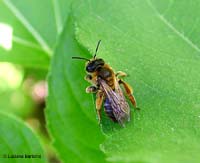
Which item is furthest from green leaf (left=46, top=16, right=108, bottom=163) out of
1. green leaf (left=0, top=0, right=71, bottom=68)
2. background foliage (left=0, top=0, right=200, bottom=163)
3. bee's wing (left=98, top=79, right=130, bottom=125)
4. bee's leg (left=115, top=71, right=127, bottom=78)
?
green leaf (left=0, top=0, right=71, bottom=68)

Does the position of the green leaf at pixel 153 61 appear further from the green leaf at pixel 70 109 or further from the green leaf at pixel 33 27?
the green leaf at pixel 33 27

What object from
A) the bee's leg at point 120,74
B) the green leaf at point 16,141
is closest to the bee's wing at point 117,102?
the bee's leg at point 120,74

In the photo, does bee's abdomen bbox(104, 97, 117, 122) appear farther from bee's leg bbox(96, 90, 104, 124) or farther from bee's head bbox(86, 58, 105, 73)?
bee's head bbox(86, 58, 105, 73)

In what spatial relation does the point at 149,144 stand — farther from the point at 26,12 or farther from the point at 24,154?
the point at 26,12

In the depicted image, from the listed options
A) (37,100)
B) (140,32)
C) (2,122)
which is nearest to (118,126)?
(140,32)

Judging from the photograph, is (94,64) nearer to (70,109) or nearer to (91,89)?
(91,89)

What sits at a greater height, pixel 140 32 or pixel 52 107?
pixel 140 32
